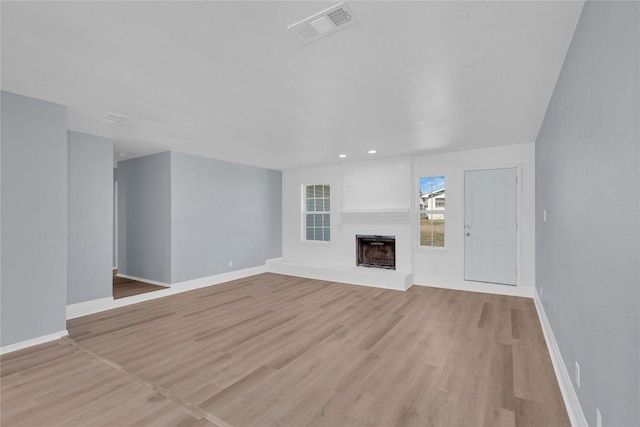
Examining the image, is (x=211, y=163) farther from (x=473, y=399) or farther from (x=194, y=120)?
(x=473, y=399)

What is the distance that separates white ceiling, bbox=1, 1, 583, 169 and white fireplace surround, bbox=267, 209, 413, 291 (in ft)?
7.78

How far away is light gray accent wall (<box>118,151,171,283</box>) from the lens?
5270mm

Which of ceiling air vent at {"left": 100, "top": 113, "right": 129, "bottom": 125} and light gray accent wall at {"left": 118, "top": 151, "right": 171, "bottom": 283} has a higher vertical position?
ceiling air vent at {"left": 100, "top": 113, "right": 129, "bottom": 125}

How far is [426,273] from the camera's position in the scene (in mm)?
5664

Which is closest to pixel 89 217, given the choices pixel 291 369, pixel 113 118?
pixel 113 118

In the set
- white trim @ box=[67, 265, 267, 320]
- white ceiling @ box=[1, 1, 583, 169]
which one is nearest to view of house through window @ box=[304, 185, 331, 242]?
white trim @ box=[67, 265, 267, 320]

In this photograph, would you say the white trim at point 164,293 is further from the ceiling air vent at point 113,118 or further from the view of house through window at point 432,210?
the view of house through window at point 432,210

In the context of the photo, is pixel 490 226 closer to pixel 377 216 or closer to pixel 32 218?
pixel 377 216

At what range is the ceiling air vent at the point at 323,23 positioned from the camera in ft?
5.53

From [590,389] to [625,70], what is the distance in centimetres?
155

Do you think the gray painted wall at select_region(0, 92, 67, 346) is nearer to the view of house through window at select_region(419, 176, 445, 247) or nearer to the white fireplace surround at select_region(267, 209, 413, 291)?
the white fireplace surround at select_region(267, 209, 413, 291)

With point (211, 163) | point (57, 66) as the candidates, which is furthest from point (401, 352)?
point (211, 163)

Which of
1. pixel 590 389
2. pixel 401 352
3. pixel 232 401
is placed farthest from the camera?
pixel 401 352

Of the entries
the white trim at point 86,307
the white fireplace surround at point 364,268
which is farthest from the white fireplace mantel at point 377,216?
the white trim at point 86,307
